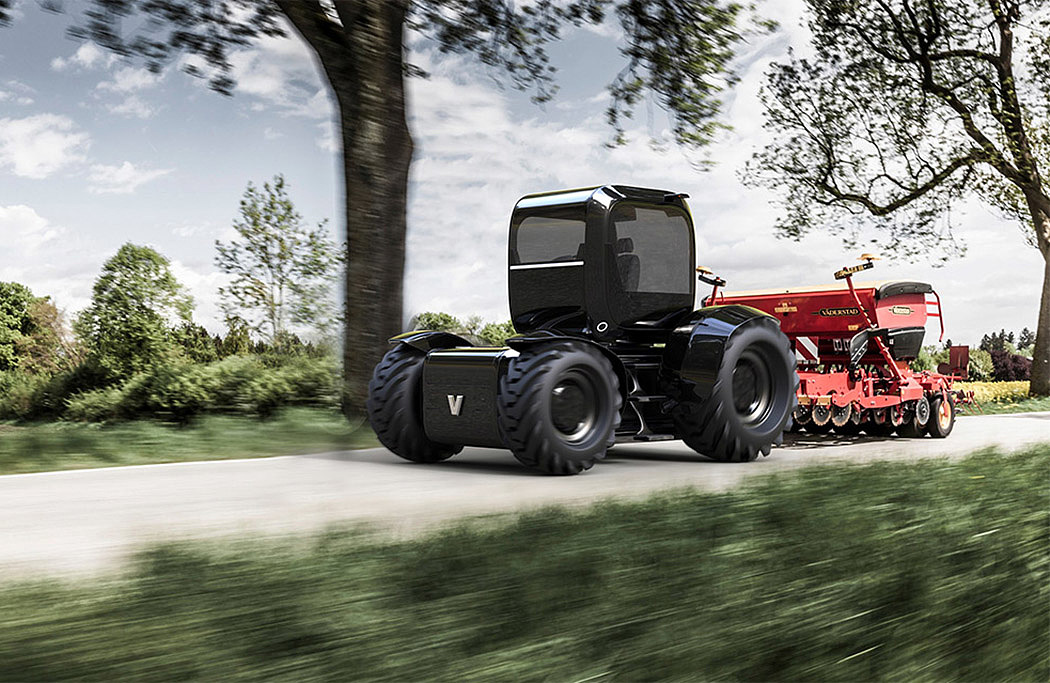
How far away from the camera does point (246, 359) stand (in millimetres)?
14273

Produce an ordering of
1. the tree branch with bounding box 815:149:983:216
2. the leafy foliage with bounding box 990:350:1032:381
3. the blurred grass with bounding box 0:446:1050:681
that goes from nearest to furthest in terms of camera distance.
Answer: the blurred grass with bounding box 0:446:1050:681
the tree branch with bounding box 815:149:983:216
the leafy foliage with bounding box 990:350:1032:381

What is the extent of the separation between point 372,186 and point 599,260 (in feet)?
9.61

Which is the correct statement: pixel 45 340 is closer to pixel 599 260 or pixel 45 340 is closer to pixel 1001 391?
pixel 1001 391

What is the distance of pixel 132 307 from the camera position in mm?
22578

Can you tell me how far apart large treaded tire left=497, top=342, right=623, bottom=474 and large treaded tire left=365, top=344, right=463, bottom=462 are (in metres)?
1.18

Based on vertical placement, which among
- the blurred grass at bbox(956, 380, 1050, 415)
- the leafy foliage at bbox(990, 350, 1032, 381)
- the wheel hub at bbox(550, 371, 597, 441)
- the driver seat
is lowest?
the blurred grass at bbox(956, 380, 1050, 415)

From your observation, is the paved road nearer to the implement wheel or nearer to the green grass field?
the implement wheel

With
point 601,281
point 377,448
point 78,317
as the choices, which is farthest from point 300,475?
point 78,317

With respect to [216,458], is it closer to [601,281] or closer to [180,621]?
[601,281]

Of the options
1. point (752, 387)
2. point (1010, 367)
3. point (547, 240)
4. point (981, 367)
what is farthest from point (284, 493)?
point (1010, 367)

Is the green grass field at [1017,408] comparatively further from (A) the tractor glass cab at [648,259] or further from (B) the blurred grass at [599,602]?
(B) the blurred grass at [599,602]

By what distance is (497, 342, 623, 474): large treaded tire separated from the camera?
659 cm

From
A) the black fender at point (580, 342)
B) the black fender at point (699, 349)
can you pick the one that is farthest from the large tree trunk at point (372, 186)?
the black fender at point (699, 349)

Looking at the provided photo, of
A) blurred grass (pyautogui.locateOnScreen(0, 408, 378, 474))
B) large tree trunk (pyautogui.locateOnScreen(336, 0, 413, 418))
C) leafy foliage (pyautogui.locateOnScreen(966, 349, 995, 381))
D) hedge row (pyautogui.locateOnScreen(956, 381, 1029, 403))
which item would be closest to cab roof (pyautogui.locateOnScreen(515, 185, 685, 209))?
large tree trunk (pyautogui.locateOnScreen(336, 0, 413, 418))
